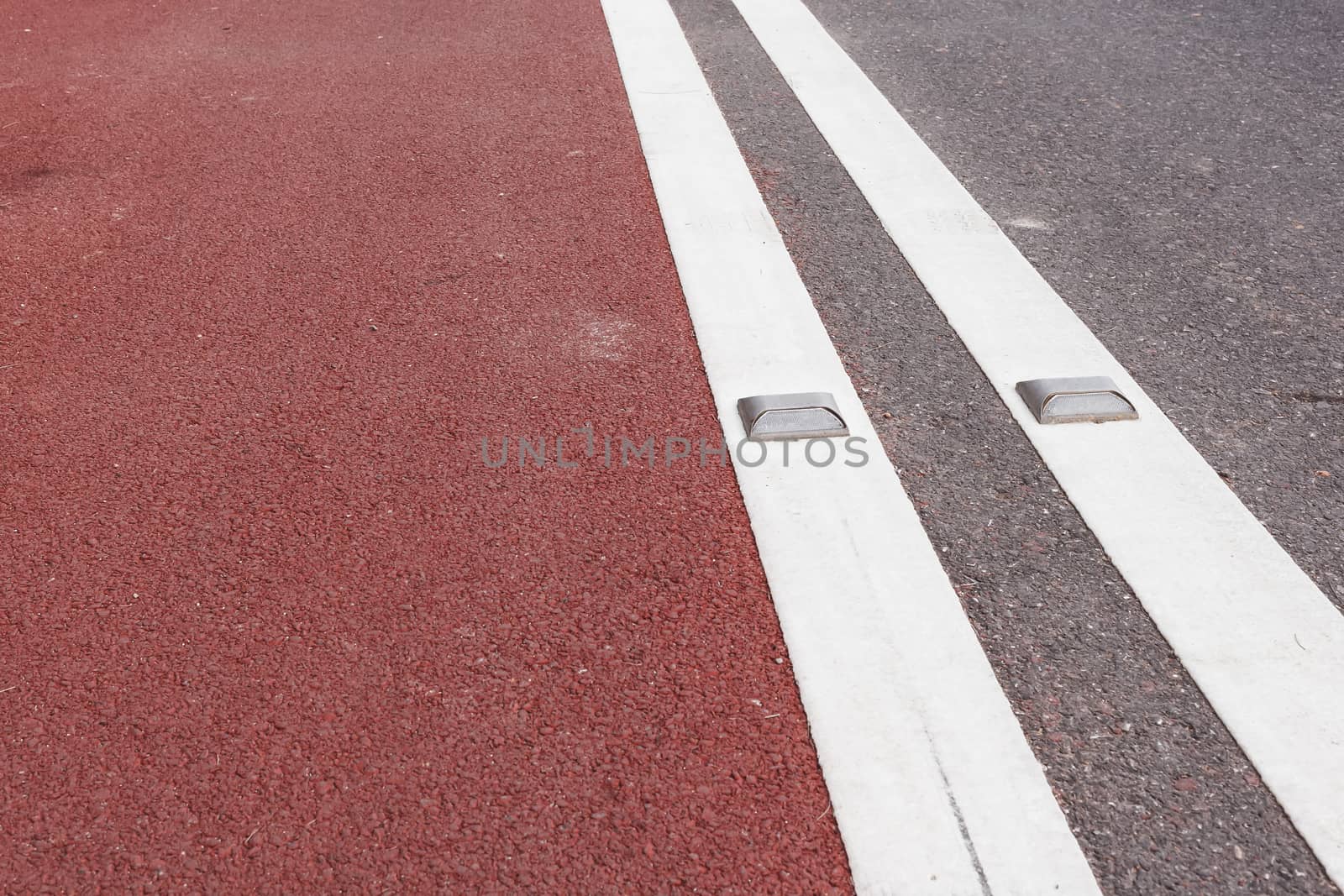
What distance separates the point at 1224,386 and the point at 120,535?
3101 mm

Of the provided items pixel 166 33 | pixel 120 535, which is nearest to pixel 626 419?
pixel 120 535

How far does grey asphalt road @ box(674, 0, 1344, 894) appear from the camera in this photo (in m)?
2.16

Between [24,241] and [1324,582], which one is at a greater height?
[1324,582]

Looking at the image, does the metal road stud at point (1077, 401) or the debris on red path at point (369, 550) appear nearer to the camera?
the debris on red path at point (369, 550)

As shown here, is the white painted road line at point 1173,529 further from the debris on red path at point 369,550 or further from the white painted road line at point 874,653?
the debris on red path at point 369,550

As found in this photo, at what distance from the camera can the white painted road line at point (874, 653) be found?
200 cm

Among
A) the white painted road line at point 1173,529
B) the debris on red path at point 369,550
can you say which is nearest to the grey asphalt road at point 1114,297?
the white painted road line at point 1173,529

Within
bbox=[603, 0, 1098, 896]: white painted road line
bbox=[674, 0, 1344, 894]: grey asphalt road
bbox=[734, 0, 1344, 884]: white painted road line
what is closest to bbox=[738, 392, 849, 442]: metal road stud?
bbox=[603, 0, 1098, 896]: white painted road line

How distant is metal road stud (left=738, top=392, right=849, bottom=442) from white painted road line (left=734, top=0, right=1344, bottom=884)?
1.77ft

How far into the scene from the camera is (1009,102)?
218 inches

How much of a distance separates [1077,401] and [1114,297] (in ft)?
2.59

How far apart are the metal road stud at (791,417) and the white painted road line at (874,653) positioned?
0.13 ft

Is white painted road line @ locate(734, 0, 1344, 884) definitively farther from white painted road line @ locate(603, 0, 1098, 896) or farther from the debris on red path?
the debris on red path

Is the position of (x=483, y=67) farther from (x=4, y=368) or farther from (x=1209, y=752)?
(x=1209, y=752)
